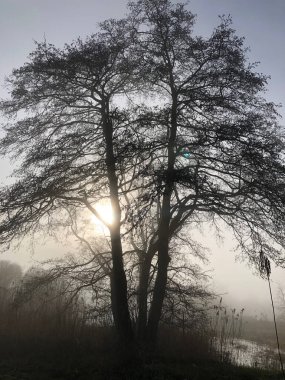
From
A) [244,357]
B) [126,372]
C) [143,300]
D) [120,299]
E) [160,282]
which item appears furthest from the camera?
[244,357]

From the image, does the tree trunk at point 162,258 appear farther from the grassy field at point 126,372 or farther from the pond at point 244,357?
the pond at point 244,357

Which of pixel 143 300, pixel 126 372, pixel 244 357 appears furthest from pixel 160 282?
pixel 244 357

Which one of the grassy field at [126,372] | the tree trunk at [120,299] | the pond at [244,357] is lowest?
the grassy field at [126,372]

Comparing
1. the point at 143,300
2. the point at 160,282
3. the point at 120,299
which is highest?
the point at 160,282

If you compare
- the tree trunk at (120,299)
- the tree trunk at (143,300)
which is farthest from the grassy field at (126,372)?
the tree trunk at (143,300)

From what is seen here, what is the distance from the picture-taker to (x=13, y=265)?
64312 mm

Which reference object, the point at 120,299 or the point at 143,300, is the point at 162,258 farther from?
the point at 120,299

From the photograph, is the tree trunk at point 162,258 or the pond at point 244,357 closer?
the tree trunk at point 162,258

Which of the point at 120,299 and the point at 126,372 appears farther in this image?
the point at 120,299

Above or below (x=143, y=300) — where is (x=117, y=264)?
above

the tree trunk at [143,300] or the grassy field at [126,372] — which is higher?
the tree trunk at [143,300]

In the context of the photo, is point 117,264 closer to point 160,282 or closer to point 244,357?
point 160,282

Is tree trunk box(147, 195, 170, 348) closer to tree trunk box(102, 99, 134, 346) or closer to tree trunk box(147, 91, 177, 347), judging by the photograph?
tree trunk box(147, 91, 177, 347)

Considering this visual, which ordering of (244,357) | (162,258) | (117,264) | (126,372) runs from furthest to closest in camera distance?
1. (244,357)
2. (162,258)
3. (117,264)
4. (126,372)
